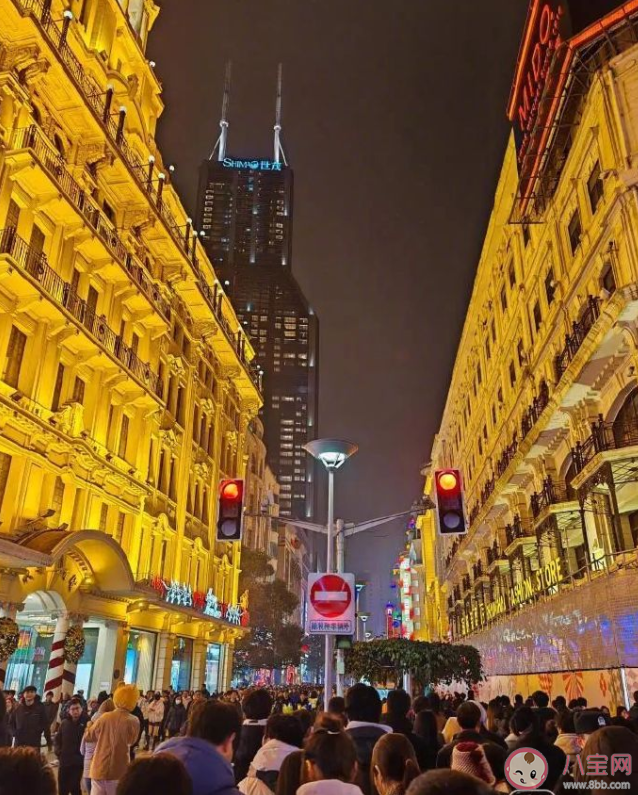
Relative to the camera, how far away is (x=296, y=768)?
4055mm

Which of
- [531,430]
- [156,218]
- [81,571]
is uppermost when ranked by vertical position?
[156,218]

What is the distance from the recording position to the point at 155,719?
20.1 metres

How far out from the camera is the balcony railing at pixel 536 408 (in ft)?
78.2

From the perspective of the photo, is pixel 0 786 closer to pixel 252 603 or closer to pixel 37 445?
pixel 37 445

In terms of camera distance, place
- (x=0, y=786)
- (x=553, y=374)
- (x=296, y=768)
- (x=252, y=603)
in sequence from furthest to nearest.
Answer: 1. (x=252, y=603)
2. (x=553, y=374)
3. (x=296, y=768)
4. (x=0, y=786)

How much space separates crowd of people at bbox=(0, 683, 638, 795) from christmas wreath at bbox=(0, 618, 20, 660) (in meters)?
8.74

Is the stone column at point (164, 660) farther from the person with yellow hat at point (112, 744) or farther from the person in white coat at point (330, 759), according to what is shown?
the person in white coat at point (330, 759)

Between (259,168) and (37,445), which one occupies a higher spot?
(259,168)

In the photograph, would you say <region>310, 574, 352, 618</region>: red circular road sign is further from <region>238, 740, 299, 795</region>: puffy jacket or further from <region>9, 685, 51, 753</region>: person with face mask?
<region>238, 740, 299, 795</region>: puffy jacket

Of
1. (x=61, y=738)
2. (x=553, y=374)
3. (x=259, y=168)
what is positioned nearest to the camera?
(x=61, y=738)

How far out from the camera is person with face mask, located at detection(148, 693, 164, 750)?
20.1 m

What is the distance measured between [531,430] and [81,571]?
58.0ft

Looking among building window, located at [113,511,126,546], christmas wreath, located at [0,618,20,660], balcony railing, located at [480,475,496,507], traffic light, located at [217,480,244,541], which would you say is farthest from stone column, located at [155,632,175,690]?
traffic light, located at [217,480,244,541]

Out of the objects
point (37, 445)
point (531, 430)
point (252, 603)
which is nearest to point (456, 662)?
point (531, 430)
